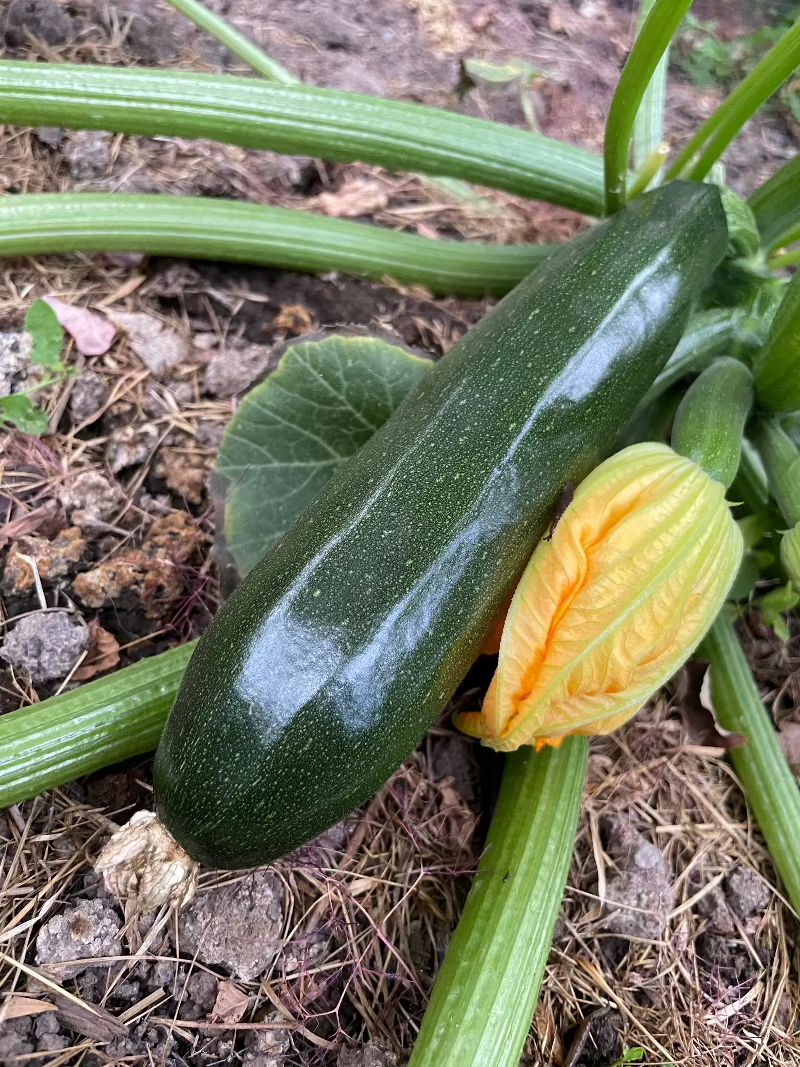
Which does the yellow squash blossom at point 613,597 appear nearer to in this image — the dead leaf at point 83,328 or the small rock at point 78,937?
the small rock at point 78,937

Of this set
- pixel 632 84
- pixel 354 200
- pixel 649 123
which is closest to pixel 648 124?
pixel 649 123

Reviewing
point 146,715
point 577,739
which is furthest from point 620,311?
point 146,715

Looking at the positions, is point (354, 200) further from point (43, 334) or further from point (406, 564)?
point (406, 564)

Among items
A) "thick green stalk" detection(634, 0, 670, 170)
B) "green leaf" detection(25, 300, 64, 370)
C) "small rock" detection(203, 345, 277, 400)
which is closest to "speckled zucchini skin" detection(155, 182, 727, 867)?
"small rock" detection(203, 345, 277, 400)

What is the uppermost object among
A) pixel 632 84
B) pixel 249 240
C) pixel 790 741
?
pixel 632 84

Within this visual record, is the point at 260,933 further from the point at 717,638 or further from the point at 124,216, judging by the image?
the point at 124,216

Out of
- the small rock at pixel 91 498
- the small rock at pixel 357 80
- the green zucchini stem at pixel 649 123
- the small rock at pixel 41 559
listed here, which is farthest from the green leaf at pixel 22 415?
the green zucchini stem at pixel 649 123

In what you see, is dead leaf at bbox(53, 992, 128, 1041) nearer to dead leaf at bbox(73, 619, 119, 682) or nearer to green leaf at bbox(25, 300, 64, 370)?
dead leaf at bbox(73, 619, 119, 682)
